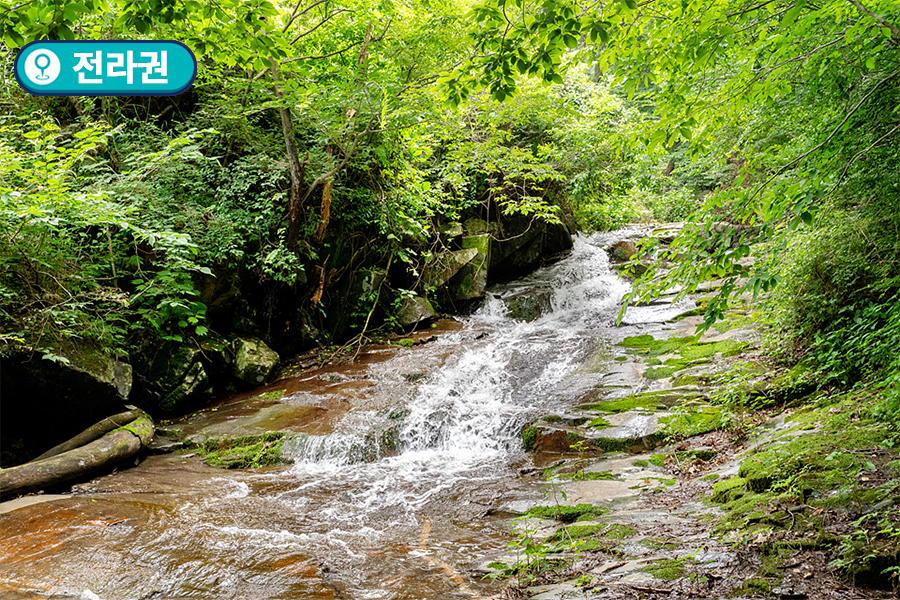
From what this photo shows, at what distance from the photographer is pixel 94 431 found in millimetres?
6762

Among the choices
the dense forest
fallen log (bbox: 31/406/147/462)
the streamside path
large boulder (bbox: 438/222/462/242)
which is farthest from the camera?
large boulder (bbox: 438/222/462/242)

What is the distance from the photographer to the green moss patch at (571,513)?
4543 mm

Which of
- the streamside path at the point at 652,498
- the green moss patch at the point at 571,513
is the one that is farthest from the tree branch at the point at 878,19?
the green moss patch at the point at 571,513

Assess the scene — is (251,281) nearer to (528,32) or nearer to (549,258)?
(528,32)

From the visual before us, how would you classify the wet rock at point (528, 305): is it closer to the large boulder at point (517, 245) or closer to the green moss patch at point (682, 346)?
the large boulder at point (517, 245)

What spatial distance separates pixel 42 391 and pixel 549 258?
14911 millimetres

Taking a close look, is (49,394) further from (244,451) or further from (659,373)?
(659,373)

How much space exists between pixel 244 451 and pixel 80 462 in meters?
1.92

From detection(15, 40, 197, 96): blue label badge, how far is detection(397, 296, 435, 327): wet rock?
9328 mm

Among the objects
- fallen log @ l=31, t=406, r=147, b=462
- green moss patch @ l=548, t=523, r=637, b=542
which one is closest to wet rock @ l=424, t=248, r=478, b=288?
fallen log @ l=31, t=406, r=147, b=462

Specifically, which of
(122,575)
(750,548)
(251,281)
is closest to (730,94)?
(750,548)

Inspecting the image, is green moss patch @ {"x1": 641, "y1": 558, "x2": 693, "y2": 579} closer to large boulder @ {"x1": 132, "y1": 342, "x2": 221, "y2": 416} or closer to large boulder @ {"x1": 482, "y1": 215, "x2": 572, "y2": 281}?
large boulder @ {"x1": 132, "y1": 342, "x2": 221, "y2": 416}

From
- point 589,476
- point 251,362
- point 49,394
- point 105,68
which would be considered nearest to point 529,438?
point 589,476

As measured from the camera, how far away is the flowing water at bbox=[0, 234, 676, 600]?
3.92 m
